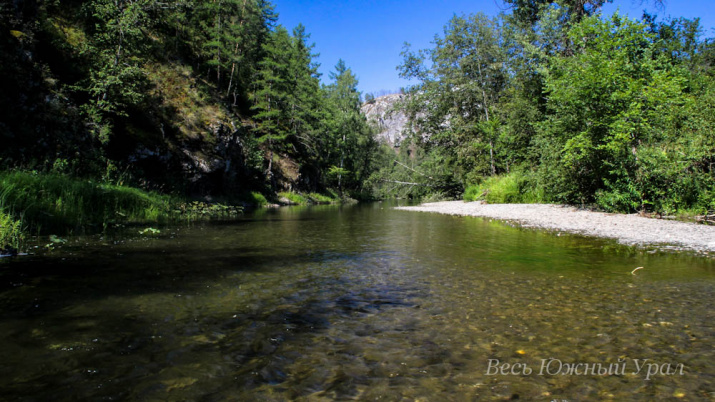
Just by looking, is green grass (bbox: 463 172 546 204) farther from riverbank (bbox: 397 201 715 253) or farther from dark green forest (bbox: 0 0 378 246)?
dark green forest (bbox: 0 0 378 246)

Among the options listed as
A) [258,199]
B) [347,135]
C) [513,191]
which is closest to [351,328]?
[513,191]

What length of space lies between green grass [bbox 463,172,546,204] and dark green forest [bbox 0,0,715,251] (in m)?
0.13

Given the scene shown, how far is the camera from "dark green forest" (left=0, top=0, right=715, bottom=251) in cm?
1134

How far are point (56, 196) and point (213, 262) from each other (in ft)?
19.4

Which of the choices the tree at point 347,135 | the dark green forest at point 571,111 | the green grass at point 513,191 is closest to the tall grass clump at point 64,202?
the dark green forest at point 571,111

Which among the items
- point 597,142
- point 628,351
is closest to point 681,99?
point 597,142

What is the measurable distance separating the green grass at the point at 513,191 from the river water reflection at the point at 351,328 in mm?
15629

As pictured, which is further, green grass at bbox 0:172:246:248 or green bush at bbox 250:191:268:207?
Result: green bush at bbox 250:191:268:207

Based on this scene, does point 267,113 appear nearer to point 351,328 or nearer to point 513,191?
point 513,191

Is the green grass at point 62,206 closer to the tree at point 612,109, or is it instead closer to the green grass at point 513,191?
the tree at point 612,109

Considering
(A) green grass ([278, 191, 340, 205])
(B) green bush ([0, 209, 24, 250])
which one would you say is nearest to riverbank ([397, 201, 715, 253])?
(B) green bush ([0, 209, 24, 250])

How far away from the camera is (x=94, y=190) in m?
10.1

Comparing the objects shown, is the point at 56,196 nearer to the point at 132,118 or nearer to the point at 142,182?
the point at 142,182

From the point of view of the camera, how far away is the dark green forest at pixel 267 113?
11.3 metres
